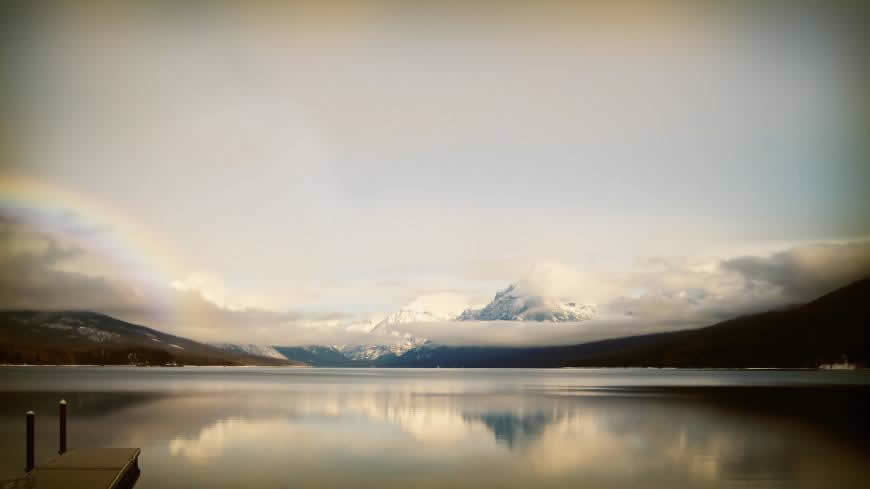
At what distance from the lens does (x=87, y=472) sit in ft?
85.0

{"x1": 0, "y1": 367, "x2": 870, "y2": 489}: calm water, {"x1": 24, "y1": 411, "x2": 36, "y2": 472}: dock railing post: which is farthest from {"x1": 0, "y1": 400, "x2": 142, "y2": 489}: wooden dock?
{"x1": 0, "y1": 367, "x2": 870, "y2": 489}: calm water

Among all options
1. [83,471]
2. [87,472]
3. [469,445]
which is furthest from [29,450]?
[469,445]

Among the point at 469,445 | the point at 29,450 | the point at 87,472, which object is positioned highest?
the point at 29,450

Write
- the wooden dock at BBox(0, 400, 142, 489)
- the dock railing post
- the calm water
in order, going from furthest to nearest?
the calm water → the dock railing post → the wooden dock at BBox(0, 400, 142, 489)

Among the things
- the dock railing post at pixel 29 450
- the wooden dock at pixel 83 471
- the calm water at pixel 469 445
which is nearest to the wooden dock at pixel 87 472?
the wooden dock at pixel 83 471

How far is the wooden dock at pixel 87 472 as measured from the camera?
2355 cm

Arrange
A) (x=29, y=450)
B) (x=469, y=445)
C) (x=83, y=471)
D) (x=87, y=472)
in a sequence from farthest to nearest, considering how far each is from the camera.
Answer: (x=469, y=445)
(x=29, y=450)
(x=83, y=471)
(x=87, y=472)

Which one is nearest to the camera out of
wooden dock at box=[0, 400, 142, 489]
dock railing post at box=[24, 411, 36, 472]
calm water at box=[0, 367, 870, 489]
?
wooden dock at box=[0, 400, 142, 489]

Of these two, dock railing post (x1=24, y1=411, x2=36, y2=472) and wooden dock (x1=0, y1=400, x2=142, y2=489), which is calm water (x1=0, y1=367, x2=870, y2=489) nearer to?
dock railing post (x1=24, y1=411, x2=36, y2=472)

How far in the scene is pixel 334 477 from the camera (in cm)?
2909

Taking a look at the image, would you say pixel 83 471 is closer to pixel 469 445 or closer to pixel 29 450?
pixel 29 450

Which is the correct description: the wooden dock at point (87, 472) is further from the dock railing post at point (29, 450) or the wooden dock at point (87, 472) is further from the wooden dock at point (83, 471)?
the dock railing post at point (29, 450)

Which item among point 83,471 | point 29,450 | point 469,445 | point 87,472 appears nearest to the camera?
point 87,472

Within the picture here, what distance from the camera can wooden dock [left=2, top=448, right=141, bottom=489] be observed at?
77.3 ft
